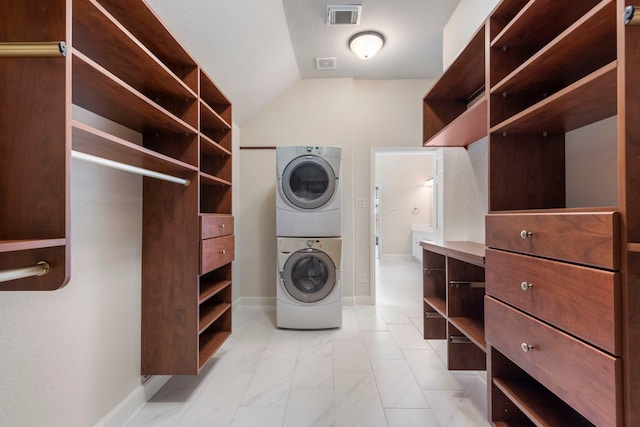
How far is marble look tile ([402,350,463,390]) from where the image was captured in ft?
5.49

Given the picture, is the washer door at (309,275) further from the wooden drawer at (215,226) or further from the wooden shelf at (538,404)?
the wooden shelf at (538,404)

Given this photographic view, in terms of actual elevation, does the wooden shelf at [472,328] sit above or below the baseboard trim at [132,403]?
above

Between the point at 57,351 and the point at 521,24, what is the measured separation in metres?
2.16

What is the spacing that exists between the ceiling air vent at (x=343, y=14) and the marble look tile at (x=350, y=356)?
2.63 metres

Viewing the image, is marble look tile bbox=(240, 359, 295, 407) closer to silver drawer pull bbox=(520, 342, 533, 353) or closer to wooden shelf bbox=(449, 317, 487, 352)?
wooden shelf bbox=(449, 317, 487, 352)

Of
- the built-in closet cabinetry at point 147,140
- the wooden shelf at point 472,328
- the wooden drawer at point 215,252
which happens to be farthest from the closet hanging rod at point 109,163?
the wooden shelf at point 472,328

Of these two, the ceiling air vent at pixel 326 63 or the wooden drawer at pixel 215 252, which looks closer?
the wooden drawer at pixel 215 252

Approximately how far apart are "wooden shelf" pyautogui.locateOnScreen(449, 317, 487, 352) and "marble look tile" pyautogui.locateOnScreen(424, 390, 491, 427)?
1.30 feet

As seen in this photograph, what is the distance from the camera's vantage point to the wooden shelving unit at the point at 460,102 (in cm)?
143

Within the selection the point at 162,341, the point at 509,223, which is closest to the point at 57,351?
the point at 162,341

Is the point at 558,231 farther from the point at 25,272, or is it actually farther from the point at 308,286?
the point at 308,286

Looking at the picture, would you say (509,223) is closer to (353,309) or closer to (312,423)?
(312,423)

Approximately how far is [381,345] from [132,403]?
1.67m

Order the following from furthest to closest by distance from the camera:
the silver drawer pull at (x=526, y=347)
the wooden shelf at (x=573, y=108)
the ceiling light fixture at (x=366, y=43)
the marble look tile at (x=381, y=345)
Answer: the ceiling light fixture at (x=366, y=43) → the marble look tile at (x=381, y=345) → the silver drawer pull at (x=526, y=347) → the wooden shelf at (x=573, y=108)
